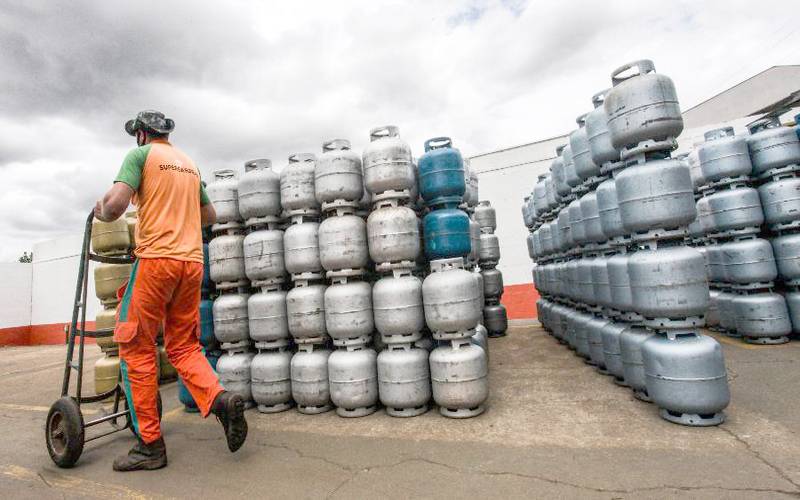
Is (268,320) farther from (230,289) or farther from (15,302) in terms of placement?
(15,302)

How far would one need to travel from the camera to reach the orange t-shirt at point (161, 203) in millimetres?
3084

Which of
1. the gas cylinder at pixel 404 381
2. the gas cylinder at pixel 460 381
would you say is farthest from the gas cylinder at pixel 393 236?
the gas cylinder at pixel 460 381

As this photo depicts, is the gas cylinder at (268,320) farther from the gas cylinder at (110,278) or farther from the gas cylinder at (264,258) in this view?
the gas cylinder at (110,278)

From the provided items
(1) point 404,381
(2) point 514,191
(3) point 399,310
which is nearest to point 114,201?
(3) point 399,310

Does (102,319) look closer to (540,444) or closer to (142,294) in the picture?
(142,294)

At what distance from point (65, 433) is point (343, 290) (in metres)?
2.52

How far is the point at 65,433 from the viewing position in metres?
3.13

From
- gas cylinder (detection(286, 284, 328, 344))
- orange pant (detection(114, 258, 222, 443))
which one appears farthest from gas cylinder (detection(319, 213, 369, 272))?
orange pant (detection(114, 258, 222, 443))

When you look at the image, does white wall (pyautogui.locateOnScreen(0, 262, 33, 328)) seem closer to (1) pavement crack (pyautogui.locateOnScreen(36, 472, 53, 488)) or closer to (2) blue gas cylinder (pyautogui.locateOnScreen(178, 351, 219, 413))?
(2) blue gas cylinder (pyautogui.locateOnScreen(178, 351, 219, 413))

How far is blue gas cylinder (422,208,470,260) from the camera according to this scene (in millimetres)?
4074

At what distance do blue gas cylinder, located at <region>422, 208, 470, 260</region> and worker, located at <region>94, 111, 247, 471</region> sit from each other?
2249mm

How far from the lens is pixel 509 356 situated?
633 cm

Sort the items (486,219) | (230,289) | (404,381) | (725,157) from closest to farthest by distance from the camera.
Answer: (404,381)
(230,289)
(725,157)
(486,219)

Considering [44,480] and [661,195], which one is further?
[661,195]
